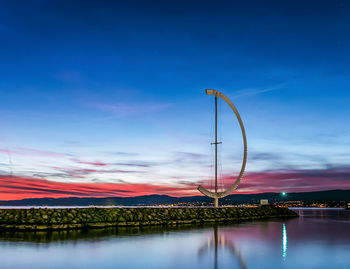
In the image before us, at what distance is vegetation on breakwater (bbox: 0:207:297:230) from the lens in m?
16.9

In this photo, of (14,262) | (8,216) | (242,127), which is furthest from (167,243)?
(242,127)

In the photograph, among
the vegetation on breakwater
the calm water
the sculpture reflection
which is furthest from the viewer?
the vegetation on breakwater

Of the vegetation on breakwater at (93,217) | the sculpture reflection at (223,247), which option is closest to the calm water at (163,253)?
the sculpture reflection at (223,247)

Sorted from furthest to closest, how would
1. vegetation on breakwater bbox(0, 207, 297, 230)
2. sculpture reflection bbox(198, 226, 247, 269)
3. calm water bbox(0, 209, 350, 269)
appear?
vegetation on breakwater bbox(0, 207, 297, 230), sculpture reflection bbox(198, 226, 247, 269), calm water bbox(0, 209, 350, 269)

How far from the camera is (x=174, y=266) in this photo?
8.42 metres

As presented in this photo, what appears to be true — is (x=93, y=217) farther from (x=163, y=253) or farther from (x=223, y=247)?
(x=163, y=253)

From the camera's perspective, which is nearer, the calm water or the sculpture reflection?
the calm water

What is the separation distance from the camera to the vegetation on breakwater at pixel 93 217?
1691 cm

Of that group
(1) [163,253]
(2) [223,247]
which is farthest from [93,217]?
(1) [163,253]

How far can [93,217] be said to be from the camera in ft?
61.3

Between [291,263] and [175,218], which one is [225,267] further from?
[175,218]

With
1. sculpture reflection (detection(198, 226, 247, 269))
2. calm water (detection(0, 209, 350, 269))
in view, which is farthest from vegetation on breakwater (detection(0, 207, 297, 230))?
sculpture reflection (detection(198, 226, 247, 269))

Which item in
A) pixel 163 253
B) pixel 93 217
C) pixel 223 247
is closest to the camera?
pixel 163 253

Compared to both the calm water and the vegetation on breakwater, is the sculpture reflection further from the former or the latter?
the vegetation on breakwater
